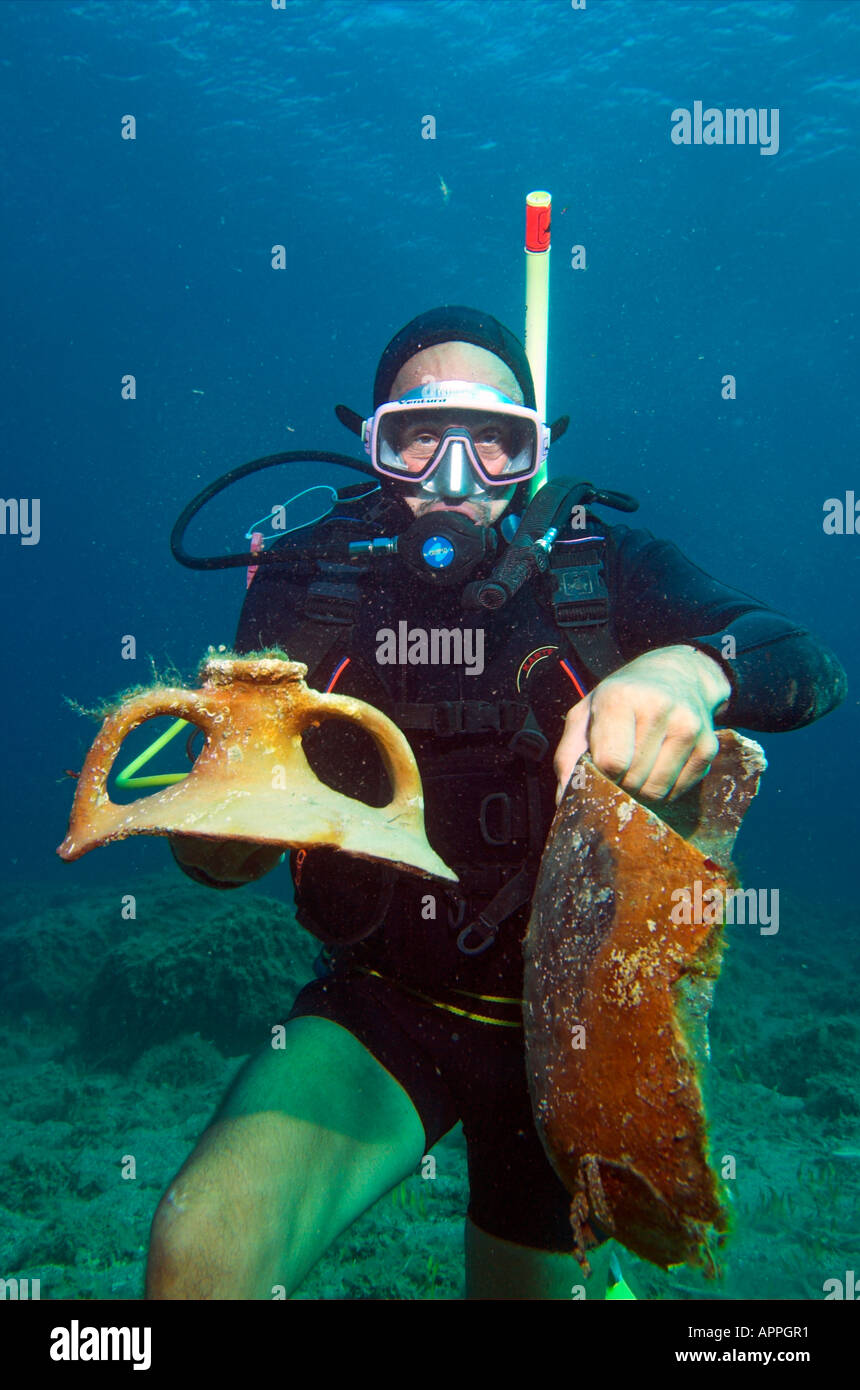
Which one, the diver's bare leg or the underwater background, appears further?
the underwater background

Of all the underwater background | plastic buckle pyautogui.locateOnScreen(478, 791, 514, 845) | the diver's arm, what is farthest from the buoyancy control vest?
A: the underwater background

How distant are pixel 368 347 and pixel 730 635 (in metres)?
49.7

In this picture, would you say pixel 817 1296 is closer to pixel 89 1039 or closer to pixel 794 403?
pixel 89 1039

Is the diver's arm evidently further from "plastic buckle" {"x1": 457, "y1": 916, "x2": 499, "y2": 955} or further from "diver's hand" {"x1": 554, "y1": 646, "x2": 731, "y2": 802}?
"plastic buckle" {"x1": 457, "y1": 916, "x2": 499, "y2": 955}

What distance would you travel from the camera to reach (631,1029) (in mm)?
1526

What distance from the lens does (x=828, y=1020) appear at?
9.33m

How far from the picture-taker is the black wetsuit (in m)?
2.76

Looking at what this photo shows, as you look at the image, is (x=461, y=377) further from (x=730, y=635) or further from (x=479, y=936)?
(x=479, y=936)
